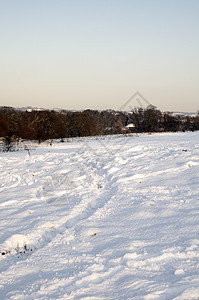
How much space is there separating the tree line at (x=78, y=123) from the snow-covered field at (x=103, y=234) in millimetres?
7550

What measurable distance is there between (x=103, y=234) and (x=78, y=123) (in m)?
31.9

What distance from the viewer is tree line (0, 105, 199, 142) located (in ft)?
47.6

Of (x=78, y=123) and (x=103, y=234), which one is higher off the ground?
(x=78, y=123)

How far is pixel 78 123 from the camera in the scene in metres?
35.1

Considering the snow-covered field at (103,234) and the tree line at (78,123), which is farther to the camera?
the tree line at (78,123)

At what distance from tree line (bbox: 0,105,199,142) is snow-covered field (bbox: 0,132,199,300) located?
755 centimetres

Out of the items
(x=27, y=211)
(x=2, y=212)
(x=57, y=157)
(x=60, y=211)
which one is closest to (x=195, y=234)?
(x=60, y=211)

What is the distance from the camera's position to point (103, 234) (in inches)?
148

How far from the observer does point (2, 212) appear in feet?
16.0

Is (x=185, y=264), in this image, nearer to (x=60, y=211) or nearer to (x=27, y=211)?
(x=60, y=211)

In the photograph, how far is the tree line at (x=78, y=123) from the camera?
14508 mm

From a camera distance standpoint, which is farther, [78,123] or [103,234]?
[78,123]

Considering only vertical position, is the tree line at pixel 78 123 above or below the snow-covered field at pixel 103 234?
above

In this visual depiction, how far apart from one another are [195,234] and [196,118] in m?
39.9
